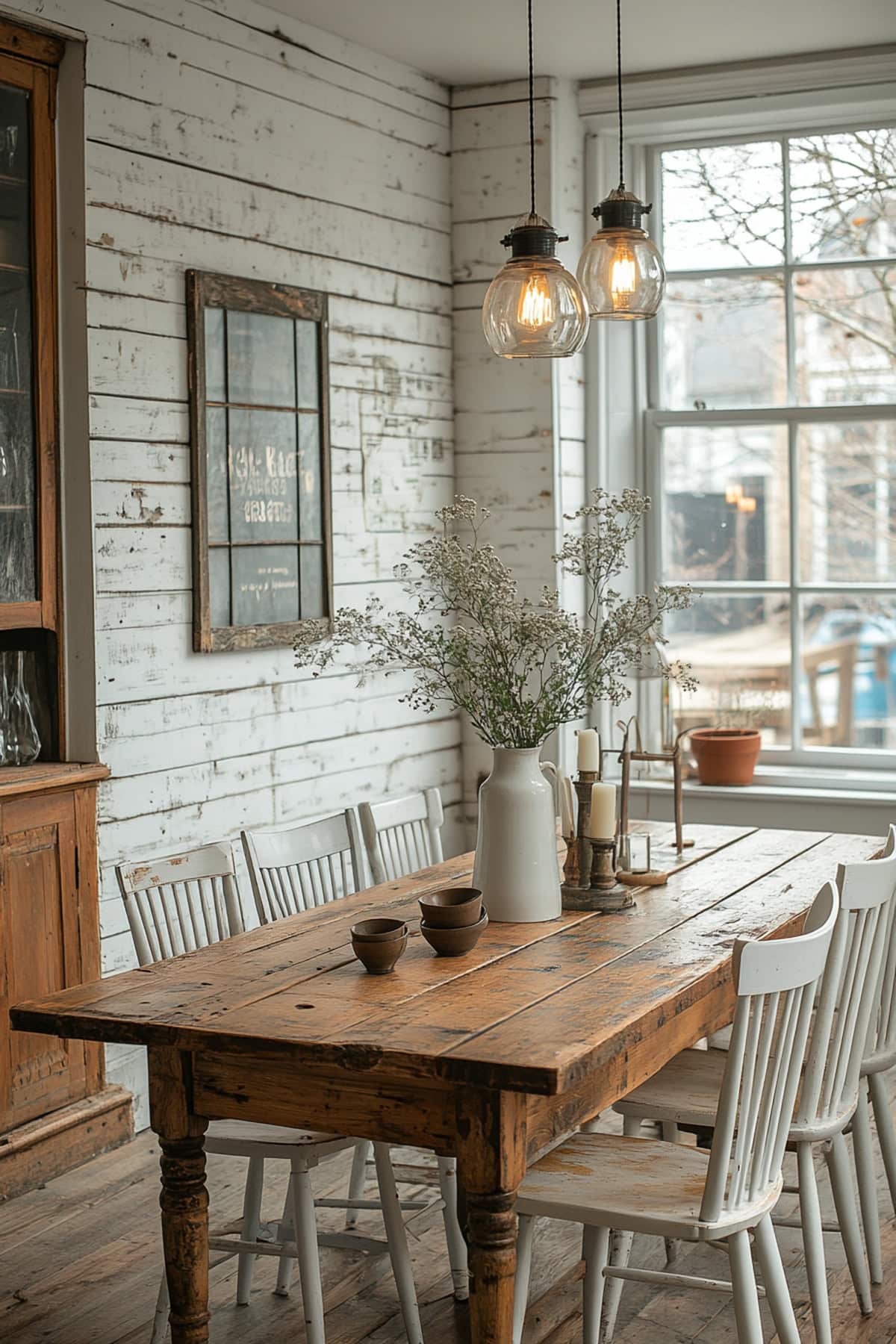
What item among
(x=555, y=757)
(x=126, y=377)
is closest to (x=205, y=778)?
(x=126, y=377)

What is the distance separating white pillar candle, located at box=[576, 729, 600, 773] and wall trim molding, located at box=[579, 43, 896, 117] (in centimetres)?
272

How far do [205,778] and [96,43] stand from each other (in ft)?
6.03

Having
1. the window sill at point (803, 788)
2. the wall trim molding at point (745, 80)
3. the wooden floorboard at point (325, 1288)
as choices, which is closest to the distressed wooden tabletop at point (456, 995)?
the wooden floorboard at point (325, 1288)

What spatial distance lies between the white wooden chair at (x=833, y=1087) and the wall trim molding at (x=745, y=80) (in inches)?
118

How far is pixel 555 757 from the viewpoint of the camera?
507 centimetres

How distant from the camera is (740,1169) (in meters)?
2.25

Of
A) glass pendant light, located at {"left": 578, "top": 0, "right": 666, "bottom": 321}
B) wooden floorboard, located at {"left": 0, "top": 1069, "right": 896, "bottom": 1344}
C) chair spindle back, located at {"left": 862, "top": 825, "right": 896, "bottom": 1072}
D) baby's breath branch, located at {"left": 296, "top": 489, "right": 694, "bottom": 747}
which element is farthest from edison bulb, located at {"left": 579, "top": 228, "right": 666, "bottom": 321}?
wooden floorboard, located at {"left": 0, "top": 1069, "right": 896, "bottom": 1344}

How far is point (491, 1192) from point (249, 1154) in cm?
72

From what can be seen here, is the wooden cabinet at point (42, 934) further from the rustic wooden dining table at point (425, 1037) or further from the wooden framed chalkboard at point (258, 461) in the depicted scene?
the rustic wooden dining table at point (425, 1037)

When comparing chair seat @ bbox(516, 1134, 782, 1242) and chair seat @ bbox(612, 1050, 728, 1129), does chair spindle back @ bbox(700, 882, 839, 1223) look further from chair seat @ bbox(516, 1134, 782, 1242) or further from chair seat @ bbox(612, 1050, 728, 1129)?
chair seat @ bbox(612, 1050, 728, 1129)

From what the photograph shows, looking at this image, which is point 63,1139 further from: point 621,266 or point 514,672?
point 621,266

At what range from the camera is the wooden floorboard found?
9.41 ft

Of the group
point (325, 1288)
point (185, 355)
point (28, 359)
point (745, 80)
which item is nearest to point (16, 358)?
point (28, 359)

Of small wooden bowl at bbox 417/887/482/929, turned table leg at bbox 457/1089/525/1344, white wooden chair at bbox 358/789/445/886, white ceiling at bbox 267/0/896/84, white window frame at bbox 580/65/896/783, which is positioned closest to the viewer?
turned table leg at bbox 457/1089/525/1344
